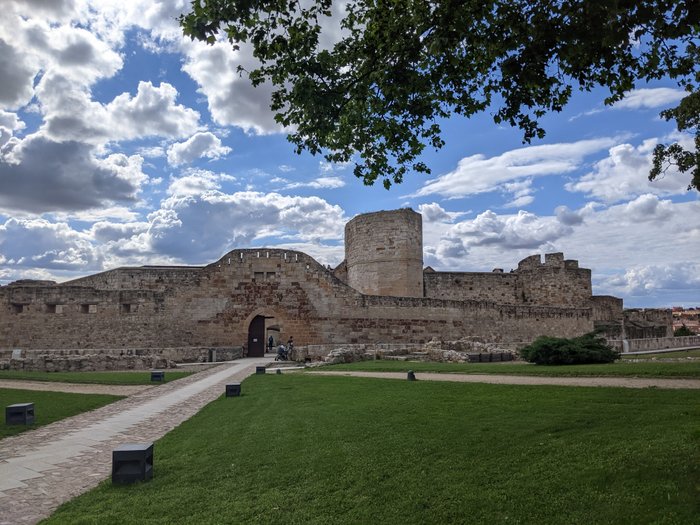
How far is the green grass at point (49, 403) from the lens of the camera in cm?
1026

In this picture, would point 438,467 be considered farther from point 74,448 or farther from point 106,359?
point 106,359

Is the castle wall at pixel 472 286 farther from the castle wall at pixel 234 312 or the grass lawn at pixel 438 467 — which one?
the grass lawn at pixel 438 467

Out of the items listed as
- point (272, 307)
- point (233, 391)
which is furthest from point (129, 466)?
point (272, 307)

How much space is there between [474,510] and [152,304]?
28.2 meters

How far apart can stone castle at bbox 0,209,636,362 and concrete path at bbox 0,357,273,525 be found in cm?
1638

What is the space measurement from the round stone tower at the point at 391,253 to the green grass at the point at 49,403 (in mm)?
24535

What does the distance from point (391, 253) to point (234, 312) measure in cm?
1142

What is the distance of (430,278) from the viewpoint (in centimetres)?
4053

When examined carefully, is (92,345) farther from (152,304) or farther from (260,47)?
(260,47)

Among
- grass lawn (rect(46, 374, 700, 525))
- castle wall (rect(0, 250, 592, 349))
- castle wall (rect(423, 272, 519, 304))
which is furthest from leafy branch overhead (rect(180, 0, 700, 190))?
castle wall (rect(423, 272, 519, 304))

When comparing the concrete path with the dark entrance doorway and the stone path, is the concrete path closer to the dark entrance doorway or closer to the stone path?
the stone path

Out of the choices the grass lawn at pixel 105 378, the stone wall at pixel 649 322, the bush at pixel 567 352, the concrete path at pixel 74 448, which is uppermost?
the stone wall at pixel 649 322

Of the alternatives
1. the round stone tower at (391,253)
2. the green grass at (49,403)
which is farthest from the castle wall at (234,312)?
the green grass at (49,403)

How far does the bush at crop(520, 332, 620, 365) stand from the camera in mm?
17719
